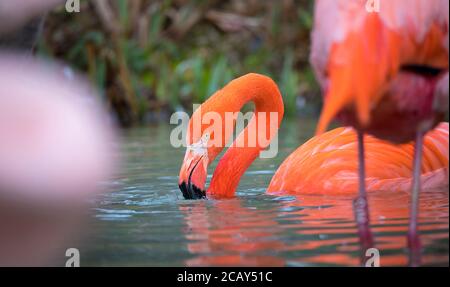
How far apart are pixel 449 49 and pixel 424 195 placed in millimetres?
1486

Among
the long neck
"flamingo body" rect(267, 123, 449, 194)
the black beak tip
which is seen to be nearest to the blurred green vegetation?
the long neck

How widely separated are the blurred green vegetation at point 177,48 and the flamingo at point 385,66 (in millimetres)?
7755

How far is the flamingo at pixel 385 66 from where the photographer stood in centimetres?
313

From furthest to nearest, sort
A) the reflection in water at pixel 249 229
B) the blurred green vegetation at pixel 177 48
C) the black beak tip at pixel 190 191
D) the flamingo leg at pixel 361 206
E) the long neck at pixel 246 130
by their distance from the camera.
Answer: the blurred green vegetation at pixel 177 48, the long neck at pixel 246 130, the black beak tip at pixel 190 191, the flamingo leg at pixel 361 206, the reflection in water at pixel 249 229

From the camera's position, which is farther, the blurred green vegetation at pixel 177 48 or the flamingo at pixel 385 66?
the blurred green vegetation at pixel 177 48

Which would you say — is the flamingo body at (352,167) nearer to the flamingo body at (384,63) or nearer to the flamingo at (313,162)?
the flamingo at (313,162)

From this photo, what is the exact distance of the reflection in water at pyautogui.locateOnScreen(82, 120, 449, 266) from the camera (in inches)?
128

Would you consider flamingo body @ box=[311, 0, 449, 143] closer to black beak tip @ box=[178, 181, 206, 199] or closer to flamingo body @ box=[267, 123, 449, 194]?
flamingo body @ box=[267, 123, 449, 194]

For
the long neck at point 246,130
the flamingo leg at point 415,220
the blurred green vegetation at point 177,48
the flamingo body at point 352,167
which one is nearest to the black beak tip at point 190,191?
the long neck at point 246,130

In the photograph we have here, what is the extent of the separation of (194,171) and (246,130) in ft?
3.24
